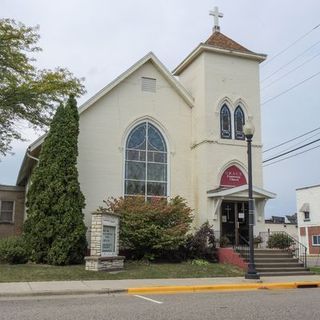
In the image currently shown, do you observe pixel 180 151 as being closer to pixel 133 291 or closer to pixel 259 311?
pixel 133 291

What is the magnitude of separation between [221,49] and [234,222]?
8833mm

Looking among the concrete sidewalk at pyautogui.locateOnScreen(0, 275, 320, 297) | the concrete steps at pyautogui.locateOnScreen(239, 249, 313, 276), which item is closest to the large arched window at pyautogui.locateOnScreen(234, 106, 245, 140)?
the concrete steps at pyautogui.locateOnScreen(239, 249, 313, 276)

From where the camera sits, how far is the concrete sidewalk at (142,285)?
13.1 metres

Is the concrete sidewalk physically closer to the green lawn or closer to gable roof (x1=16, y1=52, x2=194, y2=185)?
the green lawn

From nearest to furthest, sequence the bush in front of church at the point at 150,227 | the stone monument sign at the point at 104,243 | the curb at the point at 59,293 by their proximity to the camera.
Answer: the curb at the point at 59,293, the stone monument sign at the point at 104,243, the bush in front of church at the point at 150,227

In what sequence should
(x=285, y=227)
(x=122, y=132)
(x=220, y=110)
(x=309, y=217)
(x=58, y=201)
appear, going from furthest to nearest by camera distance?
(x=285, y=227)
(x=309, y=217)
(x=220, y=110)
(x=122, y=132)
(x=58, y=201)

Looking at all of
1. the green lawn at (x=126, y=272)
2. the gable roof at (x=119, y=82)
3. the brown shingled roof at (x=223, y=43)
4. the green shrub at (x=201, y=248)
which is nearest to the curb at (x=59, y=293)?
the green lawn at (x=126, y=272)

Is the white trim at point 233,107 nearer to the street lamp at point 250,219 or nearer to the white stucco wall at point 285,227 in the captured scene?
the street lamp at point 250,219

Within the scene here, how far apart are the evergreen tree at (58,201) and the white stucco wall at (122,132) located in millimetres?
2129

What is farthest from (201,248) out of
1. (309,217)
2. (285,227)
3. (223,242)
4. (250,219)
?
(285,227)

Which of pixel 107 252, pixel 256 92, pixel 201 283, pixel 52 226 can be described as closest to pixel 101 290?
pixel 201 283

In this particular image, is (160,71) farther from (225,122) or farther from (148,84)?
(225,122)

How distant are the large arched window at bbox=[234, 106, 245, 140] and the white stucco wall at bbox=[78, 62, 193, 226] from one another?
7.86 ft

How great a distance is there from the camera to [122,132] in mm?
23812
